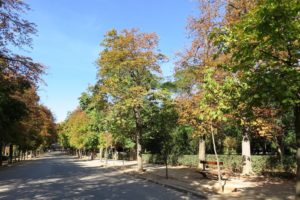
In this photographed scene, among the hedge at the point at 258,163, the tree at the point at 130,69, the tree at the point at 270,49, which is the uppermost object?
the tree at the point at 130,69

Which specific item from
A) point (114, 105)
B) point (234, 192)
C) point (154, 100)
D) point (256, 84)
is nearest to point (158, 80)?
point (154, 100)

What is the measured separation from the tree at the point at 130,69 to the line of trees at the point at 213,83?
0.07 meters

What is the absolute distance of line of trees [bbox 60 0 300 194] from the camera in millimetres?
9398

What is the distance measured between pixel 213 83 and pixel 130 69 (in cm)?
1956

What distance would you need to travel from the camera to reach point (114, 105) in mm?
32781

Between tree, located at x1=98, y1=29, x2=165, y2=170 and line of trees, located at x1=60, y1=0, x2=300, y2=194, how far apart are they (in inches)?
2.9

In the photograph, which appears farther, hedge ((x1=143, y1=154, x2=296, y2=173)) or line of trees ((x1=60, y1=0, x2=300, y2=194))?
hedge ((x1=143, y1=154, x2=296, y2=173))

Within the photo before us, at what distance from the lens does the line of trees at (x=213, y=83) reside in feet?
30.8

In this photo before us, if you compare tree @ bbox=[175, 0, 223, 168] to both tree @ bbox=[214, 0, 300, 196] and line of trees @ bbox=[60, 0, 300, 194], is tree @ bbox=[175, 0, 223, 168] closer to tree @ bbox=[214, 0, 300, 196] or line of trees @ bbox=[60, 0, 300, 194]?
line of trees @ bbox=[60, 0, 300, 194]

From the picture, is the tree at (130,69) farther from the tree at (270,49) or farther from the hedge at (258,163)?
the tree at (270,49)

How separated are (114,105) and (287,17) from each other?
976 inches

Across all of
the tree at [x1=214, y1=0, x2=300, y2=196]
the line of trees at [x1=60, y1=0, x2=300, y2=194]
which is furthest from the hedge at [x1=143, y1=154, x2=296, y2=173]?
the tree at [x1=214, y1=0, x2=300, y2=196]

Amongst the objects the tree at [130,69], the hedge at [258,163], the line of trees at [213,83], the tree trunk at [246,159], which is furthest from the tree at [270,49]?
the tree at [130,69]

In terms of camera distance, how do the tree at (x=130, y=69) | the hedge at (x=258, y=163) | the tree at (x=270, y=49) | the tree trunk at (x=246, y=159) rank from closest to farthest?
the tree at (x=270, y=49) < the hedge at (x=258, y=163) < the tree trunk at (x=246, y=159) < the tree at (x=130, y=69)
